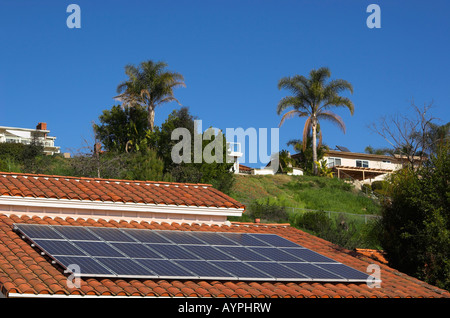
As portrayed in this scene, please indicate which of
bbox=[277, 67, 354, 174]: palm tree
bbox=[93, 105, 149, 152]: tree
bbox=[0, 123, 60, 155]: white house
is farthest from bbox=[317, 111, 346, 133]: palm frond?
bbox=[0, 123, 60, 155]: white house

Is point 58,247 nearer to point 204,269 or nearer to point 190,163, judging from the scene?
point 204,269

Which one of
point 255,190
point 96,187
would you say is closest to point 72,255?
point 96,187

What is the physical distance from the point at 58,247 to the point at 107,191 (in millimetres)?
4715

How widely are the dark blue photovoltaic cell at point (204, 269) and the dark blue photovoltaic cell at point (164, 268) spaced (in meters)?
0.23

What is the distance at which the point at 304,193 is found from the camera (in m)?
54.0

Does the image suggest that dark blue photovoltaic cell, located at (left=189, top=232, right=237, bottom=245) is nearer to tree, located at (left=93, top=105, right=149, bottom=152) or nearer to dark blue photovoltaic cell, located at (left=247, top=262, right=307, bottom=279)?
dark blue photovoltaic cell, located at (left=247, top=262, right=307, bottom=279)

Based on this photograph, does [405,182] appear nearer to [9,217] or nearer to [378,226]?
[378,226]

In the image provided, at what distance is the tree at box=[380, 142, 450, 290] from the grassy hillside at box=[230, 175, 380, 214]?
2307 centimetres

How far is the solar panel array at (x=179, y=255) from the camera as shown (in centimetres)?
1366

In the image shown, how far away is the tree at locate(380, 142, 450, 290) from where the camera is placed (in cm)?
1969

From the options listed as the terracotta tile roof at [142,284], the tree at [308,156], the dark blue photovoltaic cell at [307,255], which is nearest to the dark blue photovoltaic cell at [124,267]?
the terracotta tile roof at [142,284]

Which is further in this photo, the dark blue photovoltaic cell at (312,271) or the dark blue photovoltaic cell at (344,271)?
the dark blue photovoltaic cell at (344,271)

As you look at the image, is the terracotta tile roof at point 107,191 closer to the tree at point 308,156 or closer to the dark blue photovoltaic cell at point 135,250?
the dark blue photovoltaic cell at point 135,250
